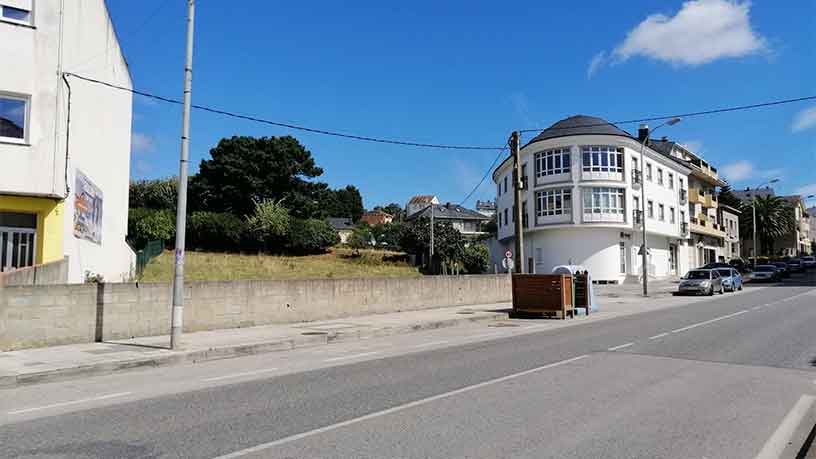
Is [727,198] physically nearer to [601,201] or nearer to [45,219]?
[601,201]

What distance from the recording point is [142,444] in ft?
17.9

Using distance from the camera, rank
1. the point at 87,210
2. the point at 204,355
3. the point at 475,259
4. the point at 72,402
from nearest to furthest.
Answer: the point at 72,402 < the point at 204,355 < the point at 87,210 < the point at 475,259

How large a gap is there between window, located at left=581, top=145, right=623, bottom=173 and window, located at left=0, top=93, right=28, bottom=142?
37.9 meters

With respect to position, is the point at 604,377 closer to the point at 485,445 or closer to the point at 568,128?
the point at 485,445

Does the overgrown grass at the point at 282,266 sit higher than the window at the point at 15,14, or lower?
lower

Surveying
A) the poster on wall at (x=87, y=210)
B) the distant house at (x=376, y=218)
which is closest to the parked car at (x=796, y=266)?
the poster on wall at (x=87, y=210)

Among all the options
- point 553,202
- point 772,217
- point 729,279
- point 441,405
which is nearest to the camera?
point 441,405

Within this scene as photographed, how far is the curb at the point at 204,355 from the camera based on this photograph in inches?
362

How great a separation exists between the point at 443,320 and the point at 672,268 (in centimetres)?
4421

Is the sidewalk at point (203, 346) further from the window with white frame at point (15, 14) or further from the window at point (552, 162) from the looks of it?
the window at point (552, 162)

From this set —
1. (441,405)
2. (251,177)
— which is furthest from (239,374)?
(251,177)

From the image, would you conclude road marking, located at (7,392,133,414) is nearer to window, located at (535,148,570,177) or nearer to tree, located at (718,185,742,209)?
window, located at (535,148,570,177)

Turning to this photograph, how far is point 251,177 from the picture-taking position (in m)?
63.5

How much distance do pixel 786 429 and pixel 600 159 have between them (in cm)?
4160
